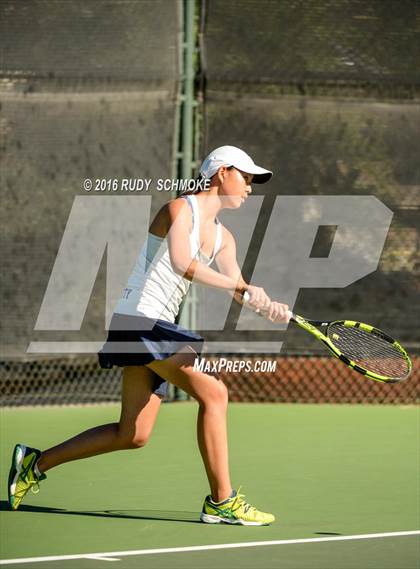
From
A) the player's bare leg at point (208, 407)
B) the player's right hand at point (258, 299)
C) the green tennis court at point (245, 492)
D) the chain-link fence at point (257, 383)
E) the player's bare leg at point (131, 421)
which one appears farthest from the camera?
the chain-link fence at point (257, 383)

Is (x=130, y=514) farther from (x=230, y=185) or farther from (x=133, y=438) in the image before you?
(x=230, y=185)

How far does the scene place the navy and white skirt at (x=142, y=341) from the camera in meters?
5.61

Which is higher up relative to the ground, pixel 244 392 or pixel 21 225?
pixel 21 225

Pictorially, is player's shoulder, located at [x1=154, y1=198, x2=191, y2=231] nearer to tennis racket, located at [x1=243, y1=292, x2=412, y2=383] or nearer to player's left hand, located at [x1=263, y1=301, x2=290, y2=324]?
player's left hand, located at [x1=263, y1=301, x2=290, y2=324]

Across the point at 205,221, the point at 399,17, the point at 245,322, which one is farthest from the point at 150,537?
the point at 399,17

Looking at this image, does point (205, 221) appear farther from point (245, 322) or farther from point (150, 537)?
point (245, 322)

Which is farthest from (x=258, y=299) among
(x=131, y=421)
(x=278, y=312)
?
(x=131, y=421)

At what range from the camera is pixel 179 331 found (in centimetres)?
574

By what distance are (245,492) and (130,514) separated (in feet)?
2.49

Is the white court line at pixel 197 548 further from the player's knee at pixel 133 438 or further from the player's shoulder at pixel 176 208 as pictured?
the player's shoulder at pixel 176 208

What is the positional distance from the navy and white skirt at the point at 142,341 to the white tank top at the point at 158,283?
0.16 feet

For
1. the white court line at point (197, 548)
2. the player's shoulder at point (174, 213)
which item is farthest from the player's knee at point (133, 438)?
the player's shoulder at point (174, 213)

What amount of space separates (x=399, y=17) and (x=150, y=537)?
219 inches

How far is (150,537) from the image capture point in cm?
554
